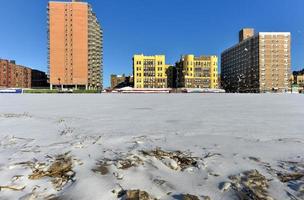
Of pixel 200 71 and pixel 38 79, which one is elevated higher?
pixel 200 71

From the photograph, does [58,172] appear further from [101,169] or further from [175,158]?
[175,158]

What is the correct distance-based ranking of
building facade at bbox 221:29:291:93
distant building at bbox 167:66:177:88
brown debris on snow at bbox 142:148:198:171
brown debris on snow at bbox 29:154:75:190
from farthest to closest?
distant building at bbox 167:66:177:88 → building facade at bbox 221:29:291:93 → brown debris on snow at bbox 142:148:198:171 → brown debris on snow at bbox 29:154:75:190

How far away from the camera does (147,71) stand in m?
167

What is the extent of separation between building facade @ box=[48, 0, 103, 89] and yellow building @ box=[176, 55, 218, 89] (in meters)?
58.0

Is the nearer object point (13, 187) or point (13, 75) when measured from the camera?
point (13, 187)

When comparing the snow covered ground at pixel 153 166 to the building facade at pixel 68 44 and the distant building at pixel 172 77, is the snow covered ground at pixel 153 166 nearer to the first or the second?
the building facade at pixel 68 44

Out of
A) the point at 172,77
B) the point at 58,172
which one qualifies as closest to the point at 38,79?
the point at 172,77

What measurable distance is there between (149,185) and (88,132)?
4311 mm

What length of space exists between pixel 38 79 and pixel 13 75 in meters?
29.6

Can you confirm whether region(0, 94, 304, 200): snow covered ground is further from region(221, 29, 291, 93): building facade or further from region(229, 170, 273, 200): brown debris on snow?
region(221, 29, 291, 93): building facade

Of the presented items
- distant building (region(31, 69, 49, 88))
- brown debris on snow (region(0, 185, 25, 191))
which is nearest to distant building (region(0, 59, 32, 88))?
distant building (region(31, 69, 49, 88))

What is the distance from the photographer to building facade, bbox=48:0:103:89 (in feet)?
466

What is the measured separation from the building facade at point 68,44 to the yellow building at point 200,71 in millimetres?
58036

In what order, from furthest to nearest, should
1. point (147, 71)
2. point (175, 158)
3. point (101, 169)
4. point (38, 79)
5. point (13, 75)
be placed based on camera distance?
point (38, 79)
point (147, 71)
point (13, 75)
point (175, 158)
point (101, 169)
